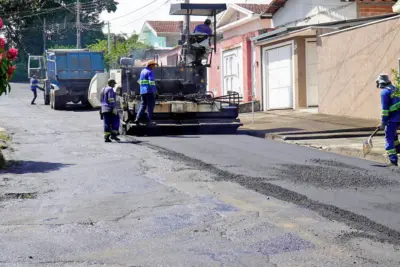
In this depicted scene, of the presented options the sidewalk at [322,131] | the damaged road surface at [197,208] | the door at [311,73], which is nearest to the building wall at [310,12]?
the door at [311,73]

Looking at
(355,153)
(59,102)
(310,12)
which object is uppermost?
(310,12)

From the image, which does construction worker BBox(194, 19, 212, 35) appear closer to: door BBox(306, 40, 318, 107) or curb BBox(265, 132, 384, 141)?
curb BBox(265, 132, 384, 141)

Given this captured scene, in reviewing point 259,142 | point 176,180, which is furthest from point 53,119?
point 176,180

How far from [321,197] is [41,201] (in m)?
3.50

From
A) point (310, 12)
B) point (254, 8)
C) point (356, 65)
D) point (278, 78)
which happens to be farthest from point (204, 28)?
point (254, 8)

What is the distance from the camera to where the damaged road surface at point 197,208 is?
643cm

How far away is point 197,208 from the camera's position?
8.45 meters

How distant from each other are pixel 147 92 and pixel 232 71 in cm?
1531

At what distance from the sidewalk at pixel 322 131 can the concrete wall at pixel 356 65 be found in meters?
0.56

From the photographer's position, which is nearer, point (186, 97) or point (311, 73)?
point (186, 97)

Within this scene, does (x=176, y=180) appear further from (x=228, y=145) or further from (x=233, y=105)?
(x=233, y=105)

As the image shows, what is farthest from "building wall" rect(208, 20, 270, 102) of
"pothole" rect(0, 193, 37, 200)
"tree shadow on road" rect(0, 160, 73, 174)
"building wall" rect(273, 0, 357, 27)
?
"pothole" rect(0, 193, 37, 200)

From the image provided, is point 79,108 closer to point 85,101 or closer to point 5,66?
point 85,101

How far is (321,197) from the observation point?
9.28 meters
